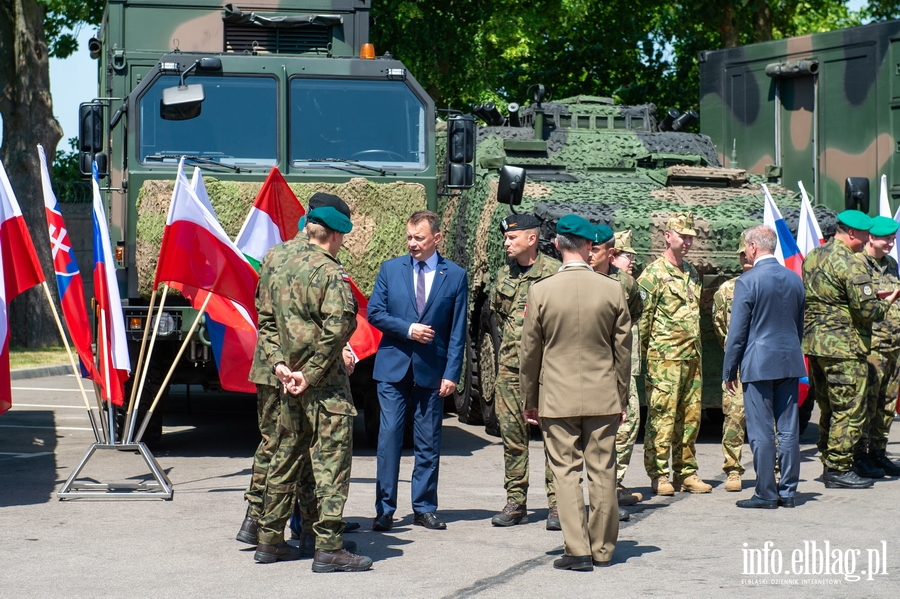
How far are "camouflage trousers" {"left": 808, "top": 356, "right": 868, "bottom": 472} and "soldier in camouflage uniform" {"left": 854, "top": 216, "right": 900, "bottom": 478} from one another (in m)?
0.27

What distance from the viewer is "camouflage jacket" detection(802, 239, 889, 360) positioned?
918 cm

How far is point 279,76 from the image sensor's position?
10773 millimetres

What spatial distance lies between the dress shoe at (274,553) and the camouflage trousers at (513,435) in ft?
4.99

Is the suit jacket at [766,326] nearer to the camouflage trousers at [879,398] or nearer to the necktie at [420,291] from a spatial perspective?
the camouflage trousers at [879,398]

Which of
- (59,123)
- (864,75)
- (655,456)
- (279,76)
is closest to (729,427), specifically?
(655,456)

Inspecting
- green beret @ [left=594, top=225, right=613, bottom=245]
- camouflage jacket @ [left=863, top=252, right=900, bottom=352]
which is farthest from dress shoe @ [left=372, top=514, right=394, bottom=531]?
camouflage jacket @ [left=863, top=252, right=900, bottom=352]

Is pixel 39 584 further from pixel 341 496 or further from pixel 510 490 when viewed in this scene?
pixel 510 490

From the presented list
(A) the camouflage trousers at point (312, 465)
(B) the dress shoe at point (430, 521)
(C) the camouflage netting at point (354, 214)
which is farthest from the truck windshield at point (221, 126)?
(A) the camouflage trousers at point (312, 465)

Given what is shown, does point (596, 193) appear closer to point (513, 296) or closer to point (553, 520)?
point (513, 296)

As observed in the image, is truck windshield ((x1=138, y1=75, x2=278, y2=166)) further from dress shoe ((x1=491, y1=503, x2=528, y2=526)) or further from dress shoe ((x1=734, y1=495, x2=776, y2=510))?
dress shoe ((x1=734, y1=495, x2=776, y2=510))

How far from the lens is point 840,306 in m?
9.30

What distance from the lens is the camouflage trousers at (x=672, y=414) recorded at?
8.82 m

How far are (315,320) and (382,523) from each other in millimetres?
1517

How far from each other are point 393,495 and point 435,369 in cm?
77
